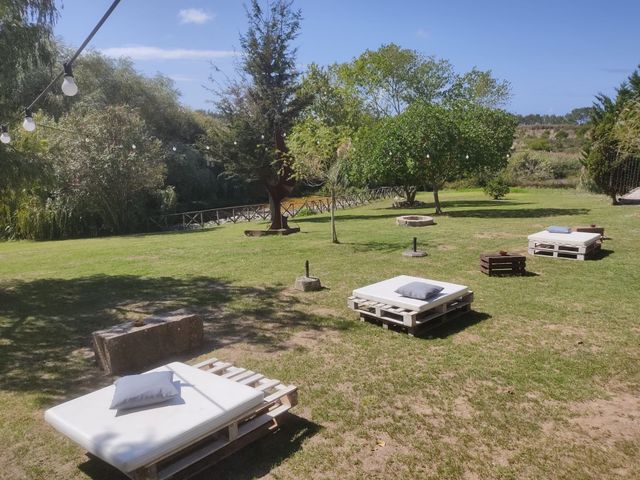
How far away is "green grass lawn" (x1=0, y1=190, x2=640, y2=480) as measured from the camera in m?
3.88

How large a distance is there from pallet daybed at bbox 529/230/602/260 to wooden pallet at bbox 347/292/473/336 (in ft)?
16.6

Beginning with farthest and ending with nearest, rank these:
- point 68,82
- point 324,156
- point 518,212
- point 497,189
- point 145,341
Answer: point 497,189 → point 518,212 → point 324,156 → point 145,341 → point 68,82

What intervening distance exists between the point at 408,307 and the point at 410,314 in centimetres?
17

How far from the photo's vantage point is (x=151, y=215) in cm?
2723

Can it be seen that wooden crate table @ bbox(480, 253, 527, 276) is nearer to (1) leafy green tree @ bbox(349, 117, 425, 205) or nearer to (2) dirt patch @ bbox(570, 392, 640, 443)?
(2) dirt patch @ bbox(570, 392, 640, 443)

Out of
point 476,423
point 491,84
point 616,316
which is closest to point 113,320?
point 476,423

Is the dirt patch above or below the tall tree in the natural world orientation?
below

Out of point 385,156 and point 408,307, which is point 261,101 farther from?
point 408,307

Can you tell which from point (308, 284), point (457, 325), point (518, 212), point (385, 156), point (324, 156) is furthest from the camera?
point (385, 156)

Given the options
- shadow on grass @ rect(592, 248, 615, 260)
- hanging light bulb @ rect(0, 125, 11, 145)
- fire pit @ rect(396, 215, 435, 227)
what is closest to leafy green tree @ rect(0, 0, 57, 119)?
hanging light bulb @ rect(0, 125, 11, 145)

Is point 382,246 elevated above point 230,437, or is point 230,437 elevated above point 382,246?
point 382,246

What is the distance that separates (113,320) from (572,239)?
10.5m

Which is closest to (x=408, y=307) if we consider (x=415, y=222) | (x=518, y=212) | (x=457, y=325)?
(x=457, y=325)

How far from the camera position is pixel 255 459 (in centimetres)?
393
